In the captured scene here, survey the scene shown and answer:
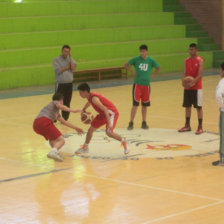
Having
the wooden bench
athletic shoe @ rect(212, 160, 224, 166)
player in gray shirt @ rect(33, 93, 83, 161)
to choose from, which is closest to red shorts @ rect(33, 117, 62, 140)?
player in gray shirt @ rect(33, 93, 83, 161)

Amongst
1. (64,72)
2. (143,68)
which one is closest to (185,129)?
(143,68)

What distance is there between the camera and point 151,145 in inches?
425

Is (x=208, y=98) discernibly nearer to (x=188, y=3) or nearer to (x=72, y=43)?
(x=72, y=43)

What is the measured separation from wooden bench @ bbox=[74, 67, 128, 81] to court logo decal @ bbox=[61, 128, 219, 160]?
382 inches

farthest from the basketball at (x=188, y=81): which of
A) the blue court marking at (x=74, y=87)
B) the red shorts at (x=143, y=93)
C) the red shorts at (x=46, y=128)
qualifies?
the blue court marking at (x=74, y=87)

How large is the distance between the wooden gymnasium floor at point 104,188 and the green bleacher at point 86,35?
922cm

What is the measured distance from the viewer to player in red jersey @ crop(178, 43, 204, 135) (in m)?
11.9

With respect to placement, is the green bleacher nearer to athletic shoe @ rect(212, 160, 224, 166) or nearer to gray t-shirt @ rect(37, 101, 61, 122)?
gray t-shirt @ rect(37, 101, 61, 122)

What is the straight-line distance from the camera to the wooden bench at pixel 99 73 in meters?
21.9

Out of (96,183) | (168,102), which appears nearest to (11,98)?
(168,102)

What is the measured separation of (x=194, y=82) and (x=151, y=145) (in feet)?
6.04

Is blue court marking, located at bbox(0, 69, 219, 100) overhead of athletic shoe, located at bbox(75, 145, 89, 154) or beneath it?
beneath

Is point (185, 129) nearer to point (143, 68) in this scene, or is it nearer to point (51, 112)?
point (143, 68)

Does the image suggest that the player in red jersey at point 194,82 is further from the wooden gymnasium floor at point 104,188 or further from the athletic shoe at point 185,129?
the wooden gymnasium floor at point 104,188
